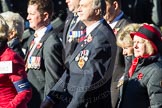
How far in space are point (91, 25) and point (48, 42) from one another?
126 centimetres

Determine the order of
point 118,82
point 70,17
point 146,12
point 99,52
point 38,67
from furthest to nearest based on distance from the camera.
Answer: point 146,12 → point 70,17 → point 38,67 → point 118,82 → point 99,52

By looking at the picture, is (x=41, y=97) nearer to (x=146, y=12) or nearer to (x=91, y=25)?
(x=91, y=25)

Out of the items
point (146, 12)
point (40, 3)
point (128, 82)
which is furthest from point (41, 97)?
point (146, 12)

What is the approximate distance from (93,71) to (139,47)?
0.55 m

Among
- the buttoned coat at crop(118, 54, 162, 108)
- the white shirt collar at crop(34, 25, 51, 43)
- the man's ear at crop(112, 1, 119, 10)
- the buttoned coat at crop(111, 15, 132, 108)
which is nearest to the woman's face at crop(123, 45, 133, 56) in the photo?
the buttoned coat at crop(111, 15, 132, 108)

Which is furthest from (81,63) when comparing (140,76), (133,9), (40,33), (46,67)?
(133,9)

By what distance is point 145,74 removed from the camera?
597cm

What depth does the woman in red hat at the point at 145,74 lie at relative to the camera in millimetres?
5848

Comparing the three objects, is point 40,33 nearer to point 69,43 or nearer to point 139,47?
point 69,43

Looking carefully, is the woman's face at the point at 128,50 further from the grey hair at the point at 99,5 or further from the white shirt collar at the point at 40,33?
the white shirt collar at the point at 40,33

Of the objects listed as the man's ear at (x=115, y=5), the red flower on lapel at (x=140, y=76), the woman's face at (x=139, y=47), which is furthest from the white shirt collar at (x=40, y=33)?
the red flower on lapel at (x=140, y=76)

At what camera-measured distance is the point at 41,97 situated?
7.34 meters

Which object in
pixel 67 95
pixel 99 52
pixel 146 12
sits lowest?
pixel 146 12

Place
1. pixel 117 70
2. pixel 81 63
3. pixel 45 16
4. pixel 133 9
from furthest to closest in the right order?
pixel 133 9 → pixel 45 16 → pixel 117 70 → pixel 81 63
